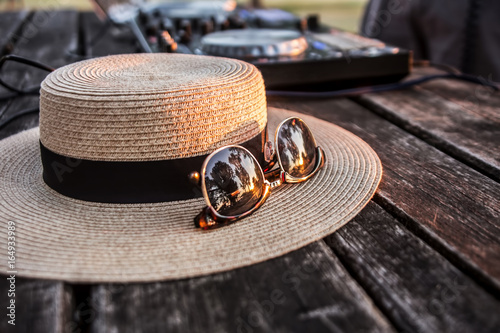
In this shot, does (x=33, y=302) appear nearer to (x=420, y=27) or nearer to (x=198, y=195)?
(x=198, y=195)

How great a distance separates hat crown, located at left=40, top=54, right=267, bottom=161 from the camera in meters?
0.64

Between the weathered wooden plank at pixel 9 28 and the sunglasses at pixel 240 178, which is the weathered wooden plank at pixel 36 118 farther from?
the sunglasses at pixel 240 178

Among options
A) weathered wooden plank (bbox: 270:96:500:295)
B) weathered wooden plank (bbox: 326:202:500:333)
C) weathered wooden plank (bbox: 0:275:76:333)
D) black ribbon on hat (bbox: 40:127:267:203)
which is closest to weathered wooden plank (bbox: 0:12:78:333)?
weathered wooden plank (bbox: 0:275:76:333)

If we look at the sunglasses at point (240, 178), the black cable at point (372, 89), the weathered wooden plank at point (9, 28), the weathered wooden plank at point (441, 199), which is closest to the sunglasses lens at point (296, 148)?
the sunglasses at point (240, 178)

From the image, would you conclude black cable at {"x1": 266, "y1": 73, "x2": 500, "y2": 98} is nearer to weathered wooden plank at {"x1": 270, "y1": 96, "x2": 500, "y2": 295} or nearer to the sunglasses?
weathered wooden plank at {"x1": 270, "y1": 96, "x2": 500, "y2": 295}

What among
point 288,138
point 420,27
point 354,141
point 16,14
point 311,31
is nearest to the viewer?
point 288,138

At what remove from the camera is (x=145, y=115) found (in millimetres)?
638

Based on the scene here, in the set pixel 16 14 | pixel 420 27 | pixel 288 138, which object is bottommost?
pixel 16 14

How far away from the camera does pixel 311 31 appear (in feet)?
5.14

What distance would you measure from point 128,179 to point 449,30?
1.65 m

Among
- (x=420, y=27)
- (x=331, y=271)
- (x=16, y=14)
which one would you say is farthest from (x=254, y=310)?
(x=16, y=14)

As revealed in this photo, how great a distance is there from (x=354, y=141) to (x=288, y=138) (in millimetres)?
194

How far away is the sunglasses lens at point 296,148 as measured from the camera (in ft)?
2.41

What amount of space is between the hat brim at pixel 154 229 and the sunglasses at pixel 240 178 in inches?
0.6
